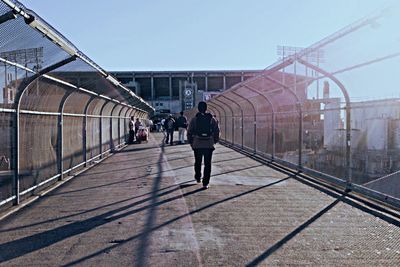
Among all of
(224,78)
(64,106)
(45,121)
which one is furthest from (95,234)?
(224,78)

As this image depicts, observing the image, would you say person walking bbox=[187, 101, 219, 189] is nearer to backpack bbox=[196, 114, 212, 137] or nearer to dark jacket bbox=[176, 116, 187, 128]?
backpack bbox=[196, 114, 212, 137]

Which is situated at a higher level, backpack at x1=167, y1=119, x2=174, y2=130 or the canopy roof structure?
the canopy roof structure

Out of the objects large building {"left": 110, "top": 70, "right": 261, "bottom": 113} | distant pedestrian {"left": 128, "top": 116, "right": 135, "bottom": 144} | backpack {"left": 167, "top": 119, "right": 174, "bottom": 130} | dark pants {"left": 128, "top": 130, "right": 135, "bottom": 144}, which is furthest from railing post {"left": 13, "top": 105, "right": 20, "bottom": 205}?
large building {"left": 110, "top": 70, "right": 261, "bottom": 113}

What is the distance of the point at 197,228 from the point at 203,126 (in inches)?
Result: 152

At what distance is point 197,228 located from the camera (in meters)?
6.16

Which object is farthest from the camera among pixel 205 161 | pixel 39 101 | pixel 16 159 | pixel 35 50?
pixel 205 161

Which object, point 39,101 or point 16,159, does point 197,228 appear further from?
point 39,101

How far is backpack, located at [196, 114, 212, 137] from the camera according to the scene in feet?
31.9

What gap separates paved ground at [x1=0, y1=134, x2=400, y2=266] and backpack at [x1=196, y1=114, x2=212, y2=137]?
3.60 ft

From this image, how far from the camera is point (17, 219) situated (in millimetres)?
6777

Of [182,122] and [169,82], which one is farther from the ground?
[169,82]

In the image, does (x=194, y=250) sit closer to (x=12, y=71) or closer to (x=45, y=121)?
(x=12, y=71)

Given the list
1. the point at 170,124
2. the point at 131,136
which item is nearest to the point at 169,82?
the point at 131,136

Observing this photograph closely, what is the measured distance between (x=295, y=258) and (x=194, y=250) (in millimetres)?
1063
